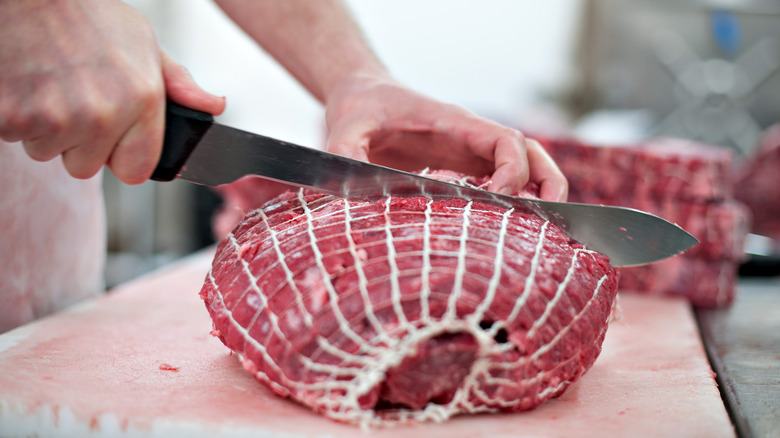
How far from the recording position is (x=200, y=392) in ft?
4.24

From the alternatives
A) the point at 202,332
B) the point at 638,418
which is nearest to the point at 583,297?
the point at 638,418

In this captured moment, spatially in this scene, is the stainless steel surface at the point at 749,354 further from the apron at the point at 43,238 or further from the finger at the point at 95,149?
the apron at the point at 43,238

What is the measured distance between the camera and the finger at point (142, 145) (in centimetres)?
123

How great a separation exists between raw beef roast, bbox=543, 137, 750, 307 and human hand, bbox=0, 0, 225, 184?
1748 mm

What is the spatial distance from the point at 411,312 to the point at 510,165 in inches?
22.8

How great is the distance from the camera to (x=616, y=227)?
1.47m

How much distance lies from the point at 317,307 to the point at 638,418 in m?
0.64

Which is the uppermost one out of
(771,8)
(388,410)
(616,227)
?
(771,8)

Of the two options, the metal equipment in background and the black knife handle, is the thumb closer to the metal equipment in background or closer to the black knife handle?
the black knife handle

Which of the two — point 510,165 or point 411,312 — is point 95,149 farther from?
point 510,165

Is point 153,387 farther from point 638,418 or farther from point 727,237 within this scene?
point 727,237

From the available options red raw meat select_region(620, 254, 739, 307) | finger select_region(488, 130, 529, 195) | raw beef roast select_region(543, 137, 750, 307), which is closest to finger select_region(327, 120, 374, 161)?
finger select_region(488, 130, 529, 195)

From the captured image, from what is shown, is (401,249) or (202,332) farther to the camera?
(202,332)

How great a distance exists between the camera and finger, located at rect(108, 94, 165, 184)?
1231mm
